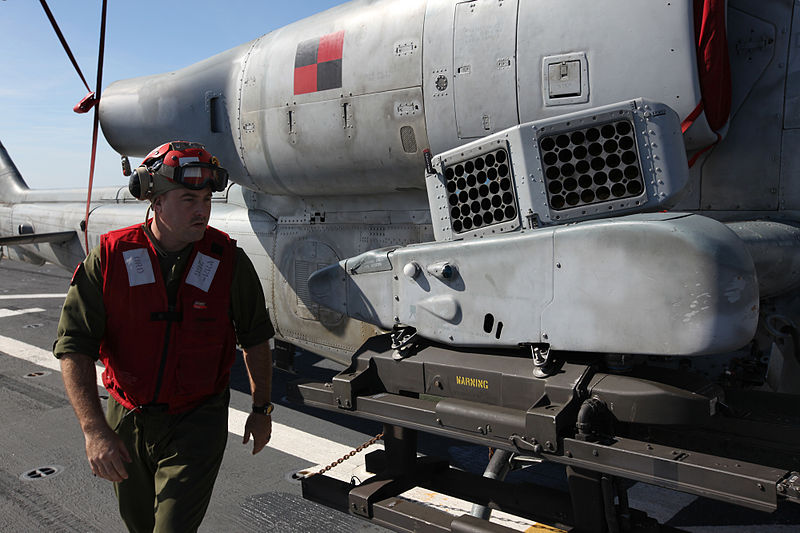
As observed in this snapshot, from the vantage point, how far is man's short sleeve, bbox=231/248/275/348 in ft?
10.0

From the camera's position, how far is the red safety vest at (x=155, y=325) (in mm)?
2791

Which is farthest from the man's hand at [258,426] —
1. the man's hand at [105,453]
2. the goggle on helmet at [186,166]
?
the goggle on helmet at [186,166]

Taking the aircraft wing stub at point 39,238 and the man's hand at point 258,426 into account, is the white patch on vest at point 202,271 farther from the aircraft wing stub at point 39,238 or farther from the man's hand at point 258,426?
the aircraft wing stub at point 39,238

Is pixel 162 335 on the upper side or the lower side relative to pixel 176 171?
lower

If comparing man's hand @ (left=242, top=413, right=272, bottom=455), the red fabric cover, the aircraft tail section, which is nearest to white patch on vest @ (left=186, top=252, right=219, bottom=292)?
man's hand @ (left=242, top=413, right=272, bottom=455)

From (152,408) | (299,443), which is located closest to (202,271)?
(152,408)

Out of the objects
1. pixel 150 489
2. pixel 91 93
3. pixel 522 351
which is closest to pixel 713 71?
pixel 522 351

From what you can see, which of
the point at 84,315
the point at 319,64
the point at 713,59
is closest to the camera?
the point at 84,315

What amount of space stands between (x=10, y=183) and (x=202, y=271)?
11.2 m

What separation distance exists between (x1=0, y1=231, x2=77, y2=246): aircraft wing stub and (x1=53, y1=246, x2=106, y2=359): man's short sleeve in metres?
6.91

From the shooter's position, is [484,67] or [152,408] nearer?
[152,408]

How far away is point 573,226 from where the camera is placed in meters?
2.96

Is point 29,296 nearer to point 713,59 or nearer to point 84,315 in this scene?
point 84,315

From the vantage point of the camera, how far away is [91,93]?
6.17m
